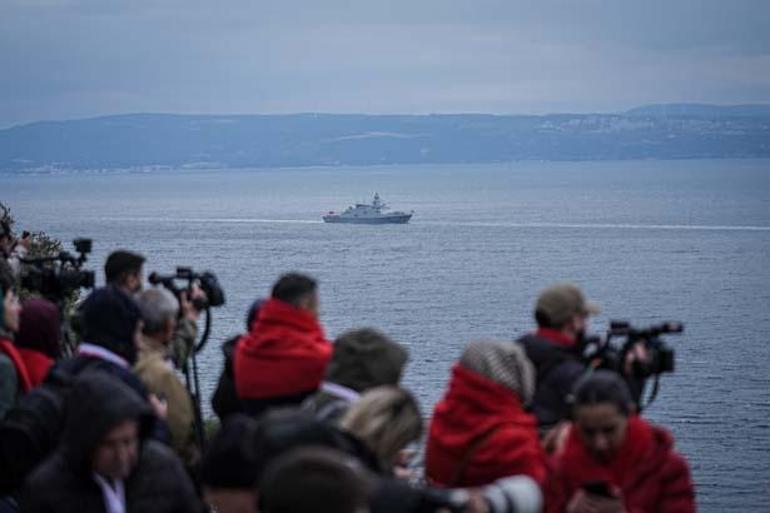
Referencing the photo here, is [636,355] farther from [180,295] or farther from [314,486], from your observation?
[314,486]

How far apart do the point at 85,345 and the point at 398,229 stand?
130 m

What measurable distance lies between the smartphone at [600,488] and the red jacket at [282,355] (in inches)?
68.3

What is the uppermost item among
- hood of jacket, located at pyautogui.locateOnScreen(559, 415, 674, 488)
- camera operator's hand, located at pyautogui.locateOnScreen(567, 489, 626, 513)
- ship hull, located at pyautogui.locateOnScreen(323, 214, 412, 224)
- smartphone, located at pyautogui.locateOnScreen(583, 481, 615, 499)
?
hood of jacket, located at pyautogui.locateOnScreen(559, 415, 674, 488)

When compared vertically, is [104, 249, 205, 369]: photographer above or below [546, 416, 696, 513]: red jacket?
above

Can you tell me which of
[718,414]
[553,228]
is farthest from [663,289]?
[553,228]

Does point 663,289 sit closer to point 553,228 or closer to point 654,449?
point 553,228

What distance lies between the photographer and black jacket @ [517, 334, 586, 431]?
6965 mm

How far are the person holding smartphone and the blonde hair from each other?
118 centimetres

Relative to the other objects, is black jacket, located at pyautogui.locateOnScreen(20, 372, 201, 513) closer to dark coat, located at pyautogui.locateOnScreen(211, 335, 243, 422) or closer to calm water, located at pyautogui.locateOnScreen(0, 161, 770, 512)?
dark coat, located at pyautogui.locateOnScreen(211, 335, 243, 422)

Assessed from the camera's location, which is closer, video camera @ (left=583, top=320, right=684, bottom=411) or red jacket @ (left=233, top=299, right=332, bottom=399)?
video camera @ (left=583, top=320, right=684, bottom=411)

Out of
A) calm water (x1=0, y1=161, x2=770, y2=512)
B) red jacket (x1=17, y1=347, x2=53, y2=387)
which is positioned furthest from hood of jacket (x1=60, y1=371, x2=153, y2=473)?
calm water (x1=0, y1=161, x2=770, y2=512)

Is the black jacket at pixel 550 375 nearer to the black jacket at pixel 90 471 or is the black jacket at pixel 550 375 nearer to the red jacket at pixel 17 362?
the black jacket at pixel 90 471

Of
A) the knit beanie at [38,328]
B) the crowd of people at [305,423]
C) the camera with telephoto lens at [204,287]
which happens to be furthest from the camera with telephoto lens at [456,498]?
the camera with telephoto lens at [204,287]

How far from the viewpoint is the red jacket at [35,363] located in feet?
24.8
